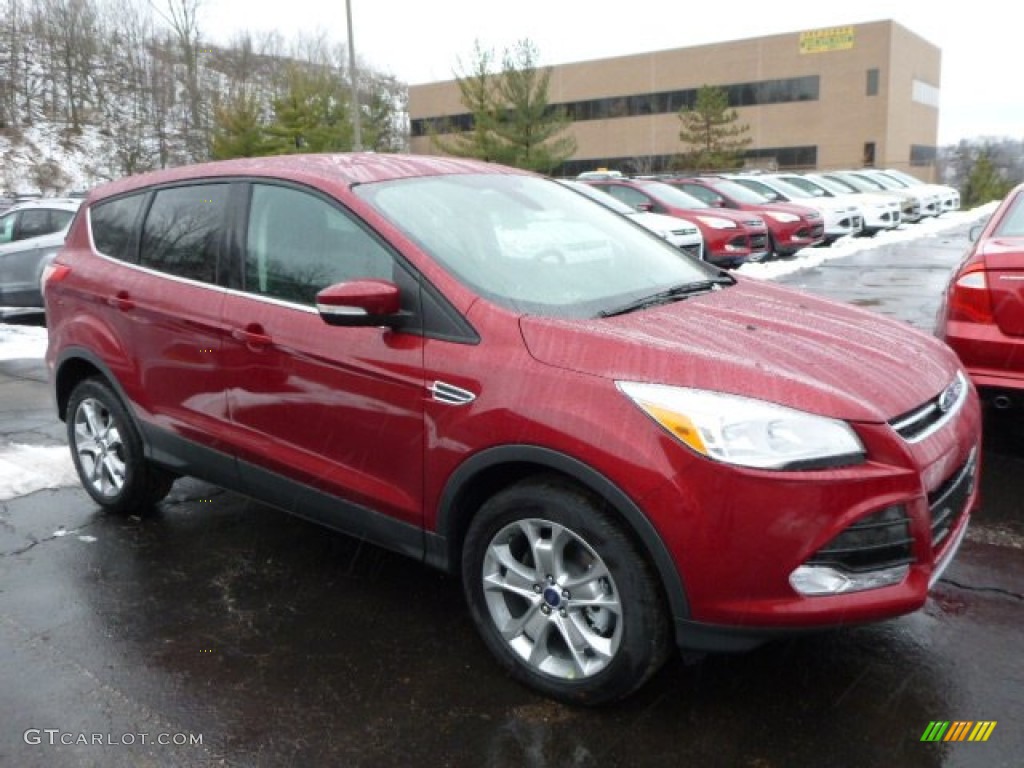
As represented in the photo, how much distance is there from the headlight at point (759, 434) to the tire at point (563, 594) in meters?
0.37

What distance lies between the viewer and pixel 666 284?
3.57 meters

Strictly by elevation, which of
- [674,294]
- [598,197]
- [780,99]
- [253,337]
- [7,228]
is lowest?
[253,337]

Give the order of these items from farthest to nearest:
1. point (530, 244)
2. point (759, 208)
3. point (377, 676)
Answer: point (759, 208), point (530, 244), point (377, 676)

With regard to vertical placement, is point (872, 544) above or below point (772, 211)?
below

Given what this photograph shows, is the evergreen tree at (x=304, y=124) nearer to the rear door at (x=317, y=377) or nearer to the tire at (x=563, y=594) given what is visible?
the rear door at (x=317, y=377)

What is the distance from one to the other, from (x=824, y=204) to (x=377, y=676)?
18219 mm

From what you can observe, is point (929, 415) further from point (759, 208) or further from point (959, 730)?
point (759, 208)

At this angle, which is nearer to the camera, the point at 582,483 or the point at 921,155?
the point at 582,483

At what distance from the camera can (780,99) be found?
57.6 metres

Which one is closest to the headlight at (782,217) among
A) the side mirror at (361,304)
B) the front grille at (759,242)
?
the front grille at (759,242)

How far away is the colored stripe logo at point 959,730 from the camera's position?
2646 mm

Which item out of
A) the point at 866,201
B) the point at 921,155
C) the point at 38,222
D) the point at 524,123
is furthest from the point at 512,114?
the point at 921,155

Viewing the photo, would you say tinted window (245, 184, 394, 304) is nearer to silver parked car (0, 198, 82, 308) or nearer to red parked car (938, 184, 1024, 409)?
red parked car (938, 184, 1024, 409)

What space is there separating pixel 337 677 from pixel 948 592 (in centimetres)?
235
